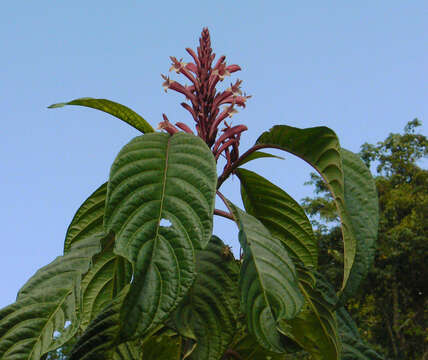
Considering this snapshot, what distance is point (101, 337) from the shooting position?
1.34m

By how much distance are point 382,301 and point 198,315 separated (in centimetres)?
1482

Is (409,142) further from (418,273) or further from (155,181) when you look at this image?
(155,181)

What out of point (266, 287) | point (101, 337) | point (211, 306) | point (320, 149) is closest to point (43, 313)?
point (101, 337)

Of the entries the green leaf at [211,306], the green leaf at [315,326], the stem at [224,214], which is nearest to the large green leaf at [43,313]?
the green leaf at [211,306]

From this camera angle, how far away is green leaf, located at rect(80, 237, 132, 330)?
166 centimetres

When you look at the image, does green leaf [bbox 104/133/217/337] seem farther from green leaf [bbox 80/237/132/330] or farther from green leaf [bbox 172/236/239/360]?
green leaf [bbox 80/237/132/330]

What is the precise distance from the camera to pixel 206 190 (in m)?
1.29

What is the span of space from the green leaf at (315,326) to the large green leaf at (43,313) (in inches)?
22.3

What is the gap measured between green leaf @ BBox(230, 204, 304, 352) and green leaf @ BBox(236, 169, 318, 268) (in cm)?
49

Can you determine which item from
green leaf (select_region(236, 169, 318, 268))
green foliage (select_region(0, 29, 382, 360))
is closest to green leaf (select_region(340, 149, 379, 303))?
green foliage (select_region(0, 29, 382, 360))

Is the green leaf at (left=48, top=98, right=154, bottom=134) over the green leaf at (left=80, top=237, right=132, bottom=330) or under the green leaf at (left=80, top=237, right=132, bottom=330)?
over

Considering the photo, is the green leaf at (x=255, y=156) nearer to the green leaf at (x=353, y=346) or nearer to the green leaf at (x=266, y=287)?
the green leaf at (x=266, y=287)

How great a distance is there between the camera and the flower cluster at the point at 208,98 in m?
1.74

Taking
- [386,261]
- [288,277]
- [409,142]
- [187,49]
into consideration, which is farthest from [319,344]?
[409,142]
